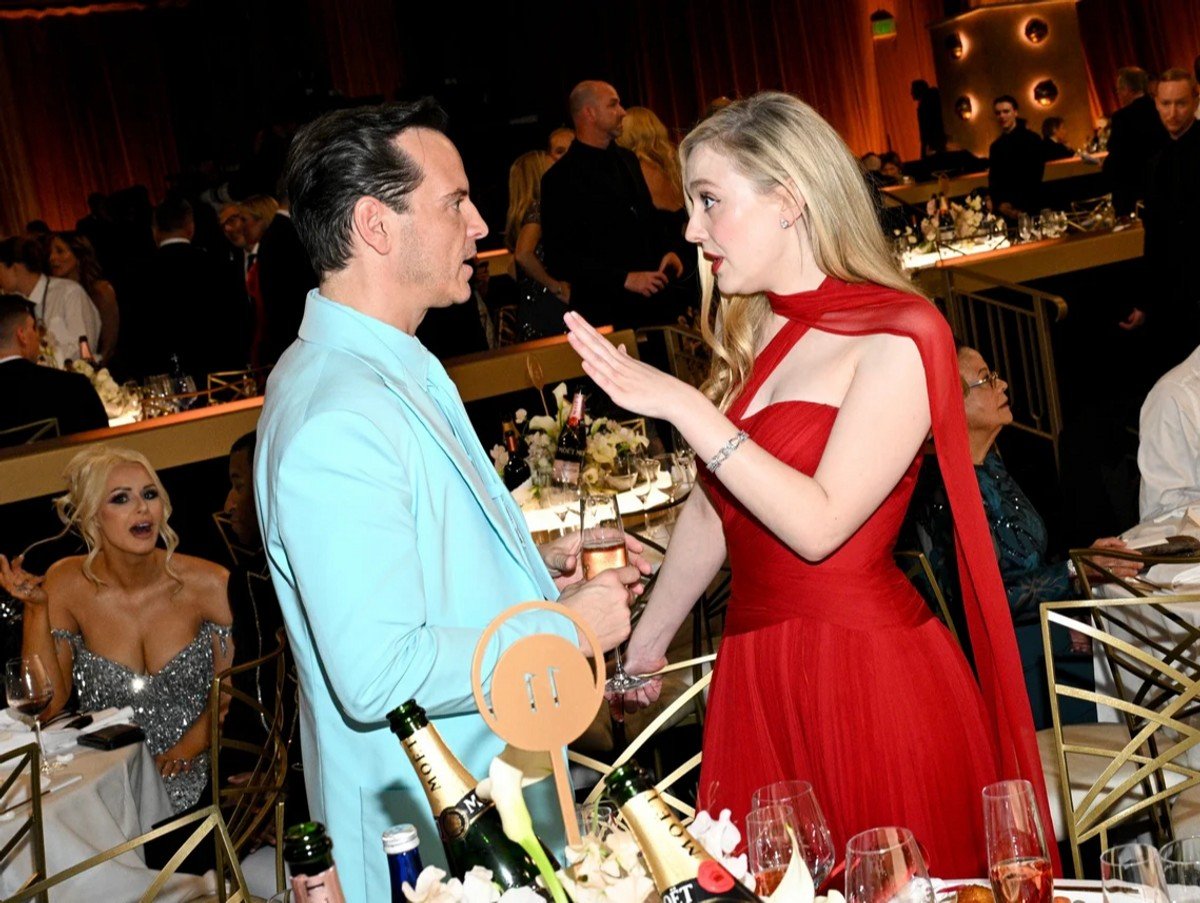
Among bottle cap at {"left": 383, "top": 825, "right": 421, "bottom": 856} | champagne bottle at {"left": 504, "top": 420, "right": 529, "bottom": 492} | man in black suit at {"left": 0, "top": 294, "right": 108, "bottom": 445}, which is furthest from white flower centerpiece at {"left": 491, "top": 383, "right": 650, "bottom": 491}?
bottle cap at {"left": 383, "top": 825, "right": 421, "bottom": 856}

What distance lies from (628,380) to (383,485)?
38 cm

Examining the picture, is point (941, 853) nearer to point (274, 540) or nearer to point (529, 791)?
point (529, 791)

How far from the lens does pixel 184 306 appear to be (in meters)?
8.26

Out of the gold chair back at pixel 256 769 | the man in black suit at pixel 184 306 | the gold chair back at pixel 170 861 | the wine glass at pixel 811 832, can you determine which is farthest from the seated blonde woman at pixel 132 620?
the man in black suit at pixel 184 306

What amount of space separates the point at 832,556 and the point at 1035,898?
84cm

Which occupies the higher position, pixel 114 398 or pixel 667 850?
pixel 114 398

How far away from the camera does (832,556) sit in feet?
7.07

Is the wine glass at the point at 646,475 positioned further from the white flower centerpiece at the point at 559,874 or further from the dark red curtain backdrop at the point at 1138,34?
the dark red curtain backdrop at the point at 1138,34

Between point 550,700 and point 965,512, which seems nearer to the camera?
point 550,700

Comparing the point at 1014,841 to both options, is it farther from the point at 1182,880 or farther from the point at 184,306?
Answer: the point at 184,306

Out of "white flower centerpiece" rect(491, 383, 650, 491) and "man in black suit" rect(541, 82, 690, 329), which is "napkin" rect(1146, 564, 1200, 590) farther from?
"man in black suit" rect(541, 82, 690, 329)

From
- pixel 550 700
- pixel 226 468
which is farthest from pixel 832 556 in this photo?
pixel 226 468

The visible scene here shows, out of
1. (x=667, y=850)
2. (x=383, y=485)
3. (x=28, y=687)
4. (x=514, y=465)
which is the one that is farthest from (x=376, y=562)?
(x=514, y=465)

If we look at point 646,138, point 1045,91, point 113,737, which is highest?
point 1045,91
